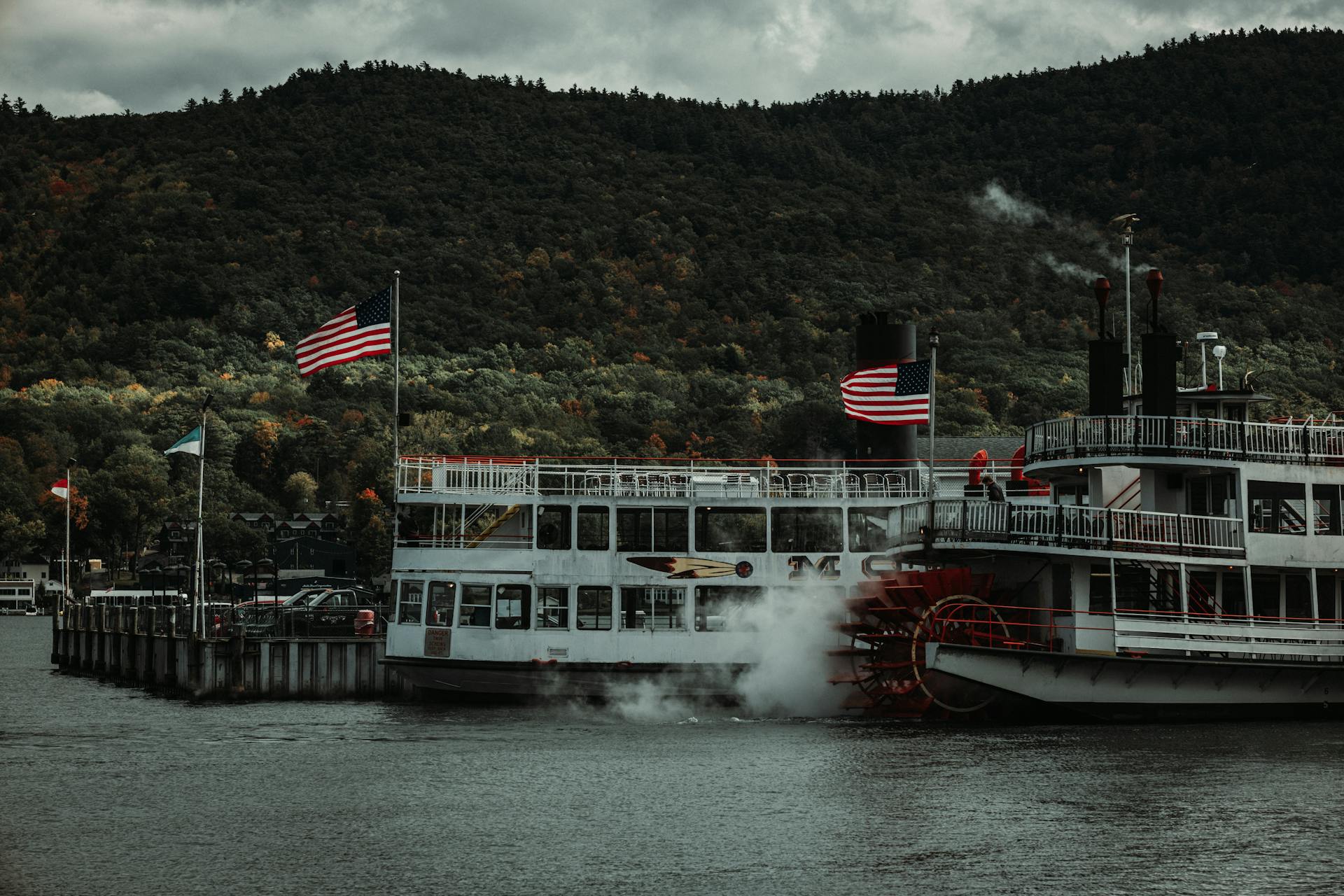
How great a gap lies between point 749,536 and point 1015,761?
1170 centimetres

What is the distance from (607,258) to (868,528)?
411 feet

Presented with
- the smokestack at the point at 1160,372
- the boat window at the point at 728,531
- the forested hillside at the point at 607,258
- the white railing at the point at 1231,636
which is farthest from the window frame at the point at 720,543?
the forested hillside at the point at 607,258

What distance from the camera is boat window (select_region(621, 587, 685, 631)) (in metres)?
40.8

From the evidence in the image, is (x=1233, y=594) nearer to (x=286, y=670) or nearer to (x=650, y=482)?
(x=650, y=482)

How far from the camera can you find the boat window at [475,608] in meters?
40.8

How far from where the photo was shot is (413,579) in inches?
1622

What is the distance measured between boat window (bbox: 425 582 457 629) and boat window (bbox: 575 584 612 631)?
3058 millimetres

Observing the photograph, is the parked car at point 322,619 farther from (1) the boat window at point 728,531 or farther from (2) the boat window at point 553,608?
(1) the boat window at point 728,531

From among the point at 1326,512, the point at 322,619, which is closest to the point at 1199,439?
the point at 1326,512

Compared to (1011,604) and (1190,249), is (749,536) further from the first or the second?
(1190,249)

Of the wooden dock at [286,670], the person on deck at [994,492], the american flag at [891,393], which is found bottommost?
the wooden dock at [286,670]

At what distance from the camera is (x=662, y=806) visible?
28250mm

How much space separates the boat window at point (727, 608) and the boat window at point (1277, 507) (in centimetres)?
1132

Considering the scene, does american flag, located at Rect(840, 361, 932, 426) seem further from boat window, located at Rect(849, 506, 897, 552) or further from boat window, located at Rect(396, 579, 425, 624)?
boat window, located at Rect(396, 579, 425, 624)
